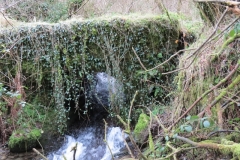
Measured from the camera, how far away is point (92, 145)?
4.98 meters

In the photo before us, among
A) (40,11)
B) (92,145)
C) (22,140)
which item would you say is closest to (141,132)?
(92,145)

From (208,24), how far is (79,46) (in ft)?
9.03

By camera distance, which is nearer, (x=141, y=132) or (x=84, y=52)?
(x=141, y=132)

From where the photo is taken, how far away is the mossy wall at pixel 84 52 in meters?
4.96

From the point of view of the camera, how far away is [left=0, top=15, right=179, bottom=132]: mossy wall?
496 cm

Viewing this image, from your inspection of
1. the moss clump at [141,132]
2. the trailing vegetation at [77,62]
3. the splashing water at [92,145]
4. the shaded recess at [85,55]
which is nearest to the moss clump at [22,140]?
the trailing vegetation at [77,62]

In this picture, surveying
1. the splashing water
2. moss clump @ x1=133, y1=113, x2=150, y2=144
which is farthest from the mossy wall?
moss clump @ x1=133, y1=113, x2=150, y2=144

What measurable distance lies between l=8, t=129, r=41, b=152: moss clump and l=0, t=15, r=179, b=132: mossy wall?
1.99ft

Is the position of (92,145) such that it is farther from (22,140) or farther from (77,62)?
(77,62)

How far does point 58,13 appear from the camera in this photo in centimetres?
870

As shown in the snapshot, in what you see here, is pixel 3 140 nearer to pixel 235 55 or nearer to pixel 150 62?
pixel 150 62

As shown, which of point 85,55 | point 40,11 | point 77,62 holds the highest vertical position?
point 40,11

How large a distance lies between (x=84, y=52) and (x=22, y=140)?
2077 mm

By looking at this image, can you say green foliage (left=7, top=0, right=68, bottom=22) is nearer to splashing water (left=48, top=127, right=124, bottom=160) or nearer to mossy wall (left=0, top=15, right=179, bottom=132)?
mossy wall (left=0, top=15, right=179, bottom=132)
